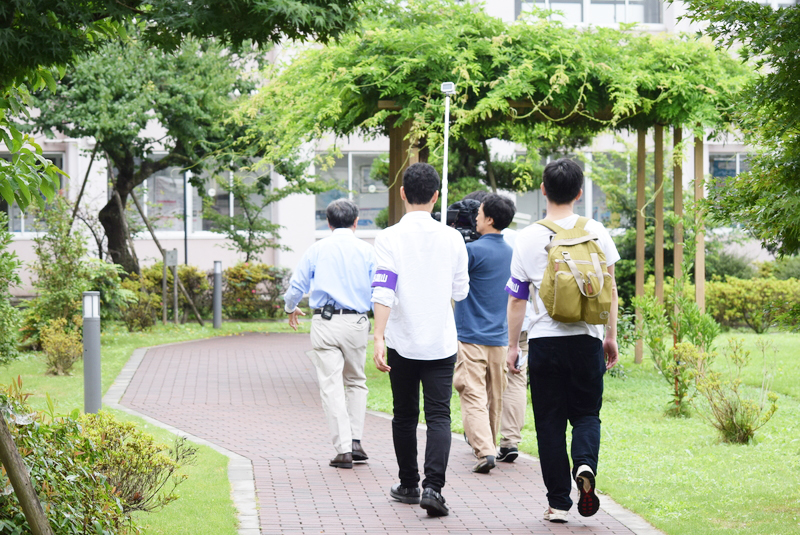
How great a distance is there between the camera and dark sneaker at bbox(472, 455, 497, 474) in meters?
6.27

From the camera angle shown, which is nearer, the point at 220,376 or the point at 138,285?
the point at 220,376

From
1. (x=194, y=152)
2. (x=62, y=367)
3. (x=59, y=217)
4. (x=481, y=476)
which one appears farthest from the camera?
(x=194, y=152)

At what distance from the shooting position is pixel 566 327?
4.84 m

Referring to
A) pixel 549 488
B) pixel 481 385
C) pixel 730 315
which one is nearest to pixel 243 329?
pixel 730 315

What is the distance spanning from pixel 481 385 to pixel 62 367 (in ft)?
23.2

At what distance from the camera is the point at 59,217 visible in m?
13.5

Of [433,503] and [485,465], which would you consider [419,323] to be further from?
[485,465]

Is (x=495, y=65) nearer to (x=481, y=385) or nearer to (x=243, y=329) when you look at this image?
(x=481, y=385)

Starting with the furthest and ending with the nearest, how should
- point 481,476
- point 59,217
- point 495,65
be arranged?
point 59,217 < point 495,65 < point 481,476

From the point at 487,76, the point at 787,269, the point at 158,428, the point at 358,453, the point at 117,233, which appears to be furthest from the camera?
the point at 787,269

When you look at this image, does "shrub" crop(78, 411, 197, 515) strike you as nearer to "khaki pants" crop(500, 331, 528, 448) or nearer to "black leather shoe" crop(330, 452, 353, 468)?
"black leather shoe" crop(330, 452, 353, 468)

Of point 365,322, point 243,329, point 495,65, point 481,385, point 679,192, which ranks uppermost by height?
point 495,65

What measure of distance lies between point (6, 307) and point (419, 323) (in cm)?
653

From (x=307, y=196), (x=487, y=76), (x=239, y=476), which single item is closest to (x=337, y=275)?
(x=239, y=476)
